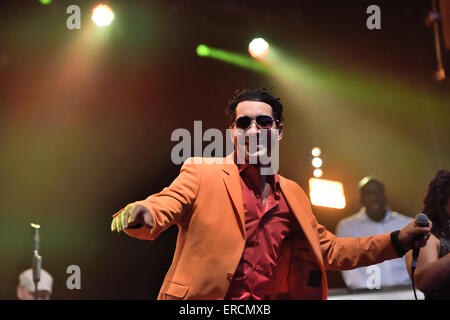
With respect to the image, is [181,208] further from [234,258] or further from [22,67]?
[22,67]

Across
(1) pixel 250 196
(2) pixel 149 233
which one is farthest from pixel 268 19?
(2) pixel 149 233

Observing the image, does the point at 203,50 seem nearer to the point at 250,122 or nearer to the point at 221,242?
the point at 250,122

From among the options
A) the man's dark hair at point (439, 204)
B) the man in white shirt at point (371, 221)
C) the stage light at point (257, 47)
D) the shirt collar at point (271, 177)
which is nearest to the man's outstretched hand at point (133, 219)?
the shirt collar at point (271, 177)

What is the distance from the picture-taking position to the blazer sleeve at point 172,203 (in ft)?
7.53

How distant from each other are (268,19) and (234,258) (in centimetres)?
568

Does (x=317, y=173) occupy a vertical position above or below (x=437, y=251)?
above

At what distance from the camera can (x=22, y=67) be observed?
648cm

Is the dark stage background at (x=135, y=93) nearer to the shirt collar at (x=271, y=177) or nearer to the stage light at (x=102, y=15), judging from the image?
the stage light at (x=102, y=15)

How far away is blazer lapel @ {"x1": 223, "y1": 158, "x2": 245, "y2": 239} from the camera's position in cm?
261

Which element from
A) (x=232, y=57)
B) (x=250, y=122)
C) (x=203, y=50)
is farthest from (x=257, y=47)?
(x=250, y=122)

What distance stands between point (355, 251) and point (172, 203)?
114 cm

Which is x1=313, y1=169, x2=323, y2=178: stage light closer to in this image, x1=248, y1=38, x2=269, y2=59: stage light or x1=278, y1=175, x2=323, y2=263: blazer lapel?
x1=248, y1=38, x2=269, y2=59: stage light

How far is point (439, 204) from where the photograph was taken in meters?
3.57

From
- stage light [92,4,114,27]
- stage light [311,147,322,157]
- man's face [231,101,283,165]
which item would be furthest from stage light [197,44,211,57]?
man's face [231,101,283,165]
